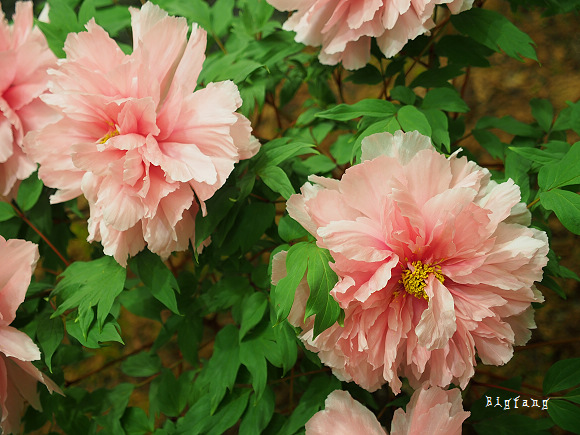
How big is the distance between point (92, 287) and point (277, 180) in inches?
10.3

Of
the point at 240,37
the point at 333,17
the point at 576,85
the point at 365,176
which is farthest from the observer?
the point at 576,85

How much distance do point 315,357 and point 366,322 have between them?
137 mm

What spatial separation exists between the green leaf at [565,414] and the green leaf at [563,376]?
0.06 feet

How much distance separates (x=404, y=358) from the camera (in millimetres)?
638

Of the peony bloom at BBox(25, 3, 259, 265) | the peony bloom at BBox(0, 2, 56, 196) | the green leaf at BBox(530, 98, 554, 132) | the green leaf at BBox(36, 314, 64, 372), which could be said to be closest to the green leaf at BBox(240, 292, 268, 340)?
the peony bloom at BBox(25, 3, 259, 265)

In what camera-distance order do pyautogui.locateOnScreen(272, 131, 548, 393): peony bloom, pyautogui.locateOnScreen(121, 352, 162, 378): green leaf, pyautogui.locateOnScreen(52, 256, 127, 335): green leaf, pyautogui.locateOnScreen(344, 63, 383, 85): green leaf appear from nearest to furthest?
pyautogui.locateOnScreen(272, 131, 548, 393): peony bloom, pyautogui.locateOnScreen(52, 256, 127, 335): green leaf, pyautogui.locateOnScreen(344, 63, 383, 85): green leaf, pyautogui.locateOnScreen(121, 352, 162, 378): green leaf

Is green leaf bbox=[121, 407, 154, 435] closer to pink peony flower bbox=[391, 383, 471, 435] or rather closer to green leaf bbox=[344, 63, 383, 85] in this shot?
pink peony flower bbox=[391, 383, 471, 435]

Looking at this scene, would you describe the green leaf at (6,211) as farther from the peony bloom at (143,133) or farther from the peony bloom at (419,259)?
the peony bloom at (419,259)

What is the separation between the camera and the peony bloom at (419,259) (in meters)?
0.56

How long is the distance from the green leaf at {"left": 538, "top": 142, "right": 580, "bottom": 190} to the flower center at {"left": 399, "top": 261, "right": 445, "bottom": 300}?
159mm

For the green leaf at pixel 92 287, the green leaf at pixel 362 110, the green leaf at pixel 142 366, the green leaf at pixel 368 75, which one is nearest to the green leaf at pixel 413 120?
the green leaf at pixel 362 110

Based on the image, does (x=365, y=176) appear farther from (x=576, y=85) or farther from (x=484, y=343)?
(x=576, y=85)

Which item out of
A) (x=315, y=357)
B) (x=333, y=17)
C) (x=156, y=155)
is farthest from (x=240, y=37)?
(x=315, y=357)

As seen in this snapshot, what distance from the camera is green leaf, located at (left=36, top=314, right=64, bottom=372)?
720 mm
